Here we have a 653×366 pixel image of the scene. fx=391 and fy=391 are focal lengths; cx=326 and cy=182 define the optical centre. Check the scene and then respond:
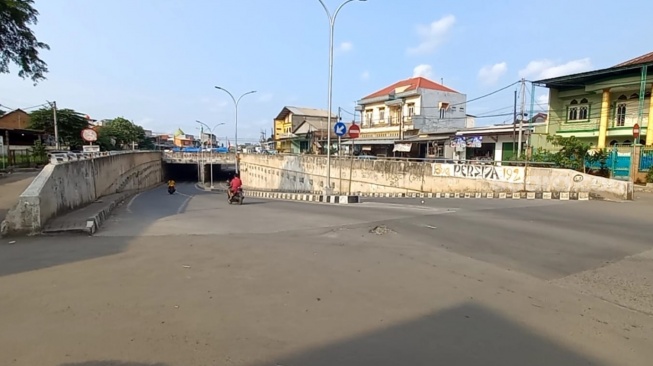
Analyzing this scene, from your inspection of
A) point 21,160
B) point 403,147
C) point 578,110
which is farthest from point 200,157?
point 578,110

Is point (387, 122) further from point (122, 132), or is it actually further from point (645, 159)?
point (122, 132)

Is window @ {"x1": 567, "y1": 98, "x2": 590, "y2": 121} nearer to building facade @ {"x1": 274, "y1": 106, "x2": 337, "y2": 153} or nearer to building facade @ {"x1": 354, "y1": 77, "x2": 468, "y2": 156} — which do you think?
building facade @ {"x1": 354, "y1": 77, "x2": 468, "y2": 156}

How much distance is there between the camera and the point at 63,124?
4294cm

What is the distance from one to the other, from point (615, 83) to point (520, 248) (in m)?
23.8

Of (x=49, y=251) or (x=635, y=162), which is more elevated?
(x=635, y=162)

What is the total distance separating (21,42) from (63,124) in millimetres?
19830

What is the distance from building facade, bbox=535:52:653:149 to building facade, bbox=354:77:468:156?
35.5ft

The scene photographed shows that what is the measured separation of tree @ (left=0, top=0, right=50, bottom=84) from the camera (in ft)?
76.2

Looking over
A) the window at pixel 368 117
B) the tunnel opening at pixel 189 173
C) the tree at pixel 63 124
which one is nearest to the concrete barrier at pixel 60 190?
the tree at pixel 63 124

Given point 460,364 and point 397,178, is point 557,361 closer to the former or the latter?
point 460,364

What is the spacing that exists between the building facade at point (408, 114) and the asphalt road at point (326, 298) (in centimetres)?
3123

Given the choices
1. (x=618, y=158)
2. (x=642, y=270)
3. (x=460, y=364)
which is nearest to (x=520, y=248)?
(x=642, y=270)

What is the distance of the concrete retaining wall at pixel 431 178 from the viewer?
16703mm

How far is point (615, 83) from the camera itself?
24547 millimetres
